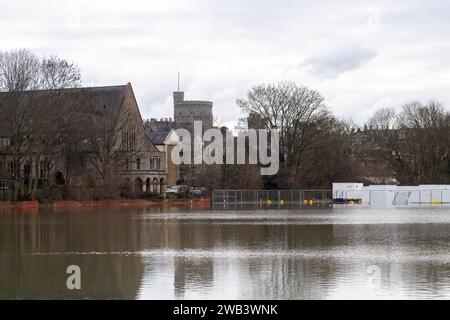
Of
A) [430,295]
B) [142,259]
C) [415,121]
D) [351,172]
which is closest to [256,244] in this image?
[142,259]

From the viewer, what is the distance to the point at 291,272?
74.0 feet

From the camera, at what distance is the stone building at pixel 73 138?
2835 inches

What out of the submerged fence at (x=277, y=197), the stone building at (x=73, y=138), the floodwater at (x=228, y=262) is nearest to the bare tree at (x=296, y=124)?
the submerged fence at (x=277, y=197)

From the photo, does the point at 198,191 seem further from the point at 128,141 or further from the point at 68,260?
the point at 68,260

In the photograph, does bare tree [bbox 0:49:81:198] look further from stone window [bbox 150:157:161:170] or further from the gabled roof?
stone window [bbox 150:157:161:170]

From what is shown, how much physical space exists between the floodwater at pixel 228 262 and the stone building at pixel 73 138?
31971 millimetres

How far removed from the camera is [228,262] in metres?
25.1

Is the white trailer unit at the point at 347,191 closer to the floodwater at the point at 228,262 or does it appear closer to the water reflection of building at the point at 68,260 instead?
the floodwater at the point at 228,262

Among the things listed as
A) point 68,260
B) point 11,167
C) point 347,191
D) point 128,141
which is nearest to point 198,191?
point 128,141

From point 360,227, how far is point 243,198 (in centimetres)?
4842

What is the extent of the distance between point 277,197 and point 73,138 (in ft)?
88.2

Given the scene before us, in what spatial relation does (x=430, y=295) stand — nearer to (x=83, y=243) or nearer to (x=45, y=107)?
(x=83, y=243)

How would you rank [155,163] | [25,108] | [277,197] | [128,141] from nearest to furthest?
[25,108], [128,141], [277,197], [155,163]

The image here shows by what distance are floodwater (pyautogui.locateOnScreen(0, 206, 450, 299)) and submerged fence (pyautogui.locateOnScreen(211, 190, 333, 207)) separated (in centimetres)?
4686
